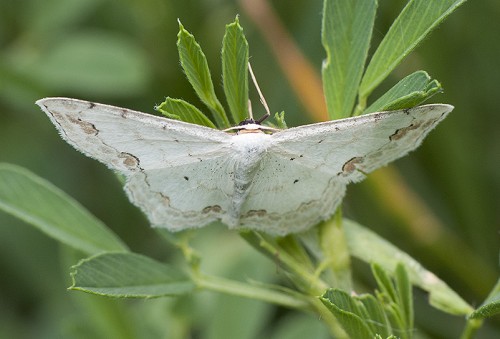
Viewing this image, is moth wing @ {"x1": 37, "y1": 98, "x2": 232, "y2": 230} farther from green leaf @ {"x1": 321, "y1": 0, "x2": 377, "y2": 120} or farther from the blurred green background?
the blurred green background

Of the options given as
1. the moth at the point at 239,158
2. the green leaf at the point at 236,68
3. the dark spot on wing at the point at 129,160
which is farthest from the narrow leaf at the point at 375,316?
the dark spot on wing at the point at 129,160

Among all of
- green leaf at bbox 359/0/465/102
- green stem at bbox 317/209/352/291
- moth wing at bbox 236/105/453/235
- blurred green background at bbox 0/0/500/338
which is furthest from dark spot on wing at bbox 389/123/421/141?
blurred green background at bbox 0/0/500/338

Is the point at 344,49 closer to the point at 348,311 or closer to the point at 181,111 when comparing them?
the point at 181,111

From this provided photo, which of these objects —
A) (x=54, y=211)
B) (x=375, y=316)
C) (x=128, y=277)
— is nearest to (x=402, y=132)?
(x=375, y=316)

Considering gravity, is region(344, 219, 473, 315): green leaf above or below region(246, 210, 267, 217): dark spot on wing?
below

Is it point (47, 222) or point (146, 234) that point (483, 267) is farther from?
point (47, 222)
